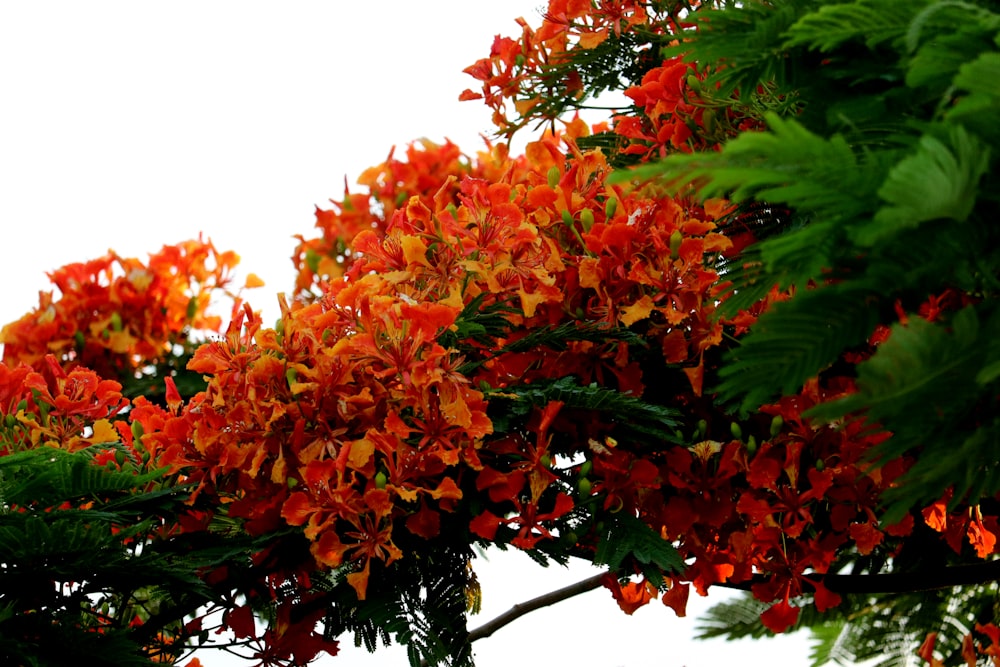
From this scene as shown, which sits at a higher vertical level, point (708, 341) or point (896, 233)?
point (708, 341)

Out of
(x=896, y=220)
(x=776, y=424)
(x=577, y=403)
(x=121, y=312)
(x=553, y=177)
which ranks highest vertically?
(x=121, y=312)

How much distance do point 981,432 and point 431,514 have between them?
970 mm

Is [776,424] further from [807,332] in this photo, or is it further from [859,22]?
[859,22]

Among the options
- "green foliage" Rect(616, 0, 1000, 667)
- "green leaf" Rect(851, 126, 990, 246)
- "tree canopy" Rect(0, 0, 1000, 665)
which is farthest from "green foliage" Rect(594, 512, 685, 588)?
"green leaf" Rect(851, 126, 990, 246)

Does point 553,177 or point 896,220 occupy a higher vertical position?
point 553,177

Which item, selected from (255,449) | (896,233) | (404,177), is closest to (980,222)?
(896,233)

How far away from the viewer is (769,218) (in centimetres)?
212

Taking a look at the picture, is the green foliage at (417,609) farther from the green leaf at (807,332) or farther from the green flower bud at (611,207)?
the green leaf at (807,332)

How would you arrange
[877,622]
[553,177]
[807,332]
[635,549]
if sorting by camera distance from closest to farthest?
[807,332]
[635,549]
[553,177]
[877,622]

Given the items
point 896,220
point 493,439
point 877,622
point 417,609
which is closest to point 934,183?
point 896,220

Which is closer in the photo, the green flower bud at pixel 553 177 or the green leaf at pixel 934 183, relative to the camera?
the green leaf at pixel 934 183

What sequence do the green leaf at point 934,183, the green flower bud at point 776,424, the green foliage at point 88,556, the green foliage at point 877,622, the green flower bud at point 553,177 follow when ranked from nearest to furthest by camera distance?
the green leaf at point 934,183
the green foliage at point 88,556
the green flower bud at point 776,424
the green flower bud at point 553,177
the green foliage at point 877,622

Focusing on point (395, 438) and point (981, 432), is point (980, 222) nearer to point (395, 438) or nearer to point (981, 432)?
point (981, 432)

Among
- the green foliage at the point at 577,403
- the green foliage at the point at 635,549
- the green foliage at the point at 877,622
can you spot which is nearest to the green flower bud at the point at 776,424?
the green foliage at the point at 577,403
